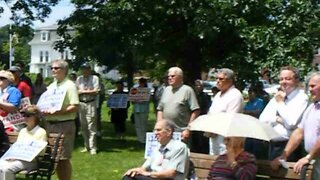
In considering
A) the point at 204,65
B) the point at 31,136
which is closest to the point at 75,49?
the point at 204,65

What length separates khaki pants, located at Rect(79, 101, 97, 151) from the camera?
41.0ft

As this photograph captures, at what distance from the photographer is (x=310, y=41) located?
13.3 metres

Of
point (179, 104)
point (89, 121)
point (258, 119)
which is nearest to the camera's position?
point (258, 119)

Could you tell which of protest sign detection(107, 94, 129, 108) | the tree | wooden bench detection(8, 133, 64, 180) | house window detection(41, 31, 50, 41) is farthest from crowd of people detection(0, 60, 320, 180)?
house window detection(41, 31, 50, 41)

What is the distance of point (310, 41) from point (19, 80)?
19.4ft

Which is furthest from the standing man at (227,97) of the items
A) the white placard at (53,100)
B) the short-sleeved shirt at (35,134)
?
the short-sleeved shirt at (35,134)

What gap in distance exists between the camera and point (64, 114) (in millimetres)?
8008

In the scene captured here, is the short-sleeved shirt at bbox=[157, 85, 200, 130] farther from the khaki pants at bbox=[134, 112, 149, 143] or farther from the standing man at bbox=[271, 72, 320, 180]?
the khaki pants at bbox=[134, 112, 149, 143]

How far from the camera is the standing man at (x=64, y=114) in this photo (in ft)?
26.2

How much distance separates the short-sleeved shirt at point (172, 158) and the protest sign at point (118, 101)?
9.30 meters

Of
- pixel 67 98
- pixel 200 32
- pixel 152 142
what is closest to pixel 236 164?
pixel 152 142

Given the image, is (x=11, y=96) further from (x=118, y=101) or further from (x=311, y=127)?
(x=118, y=101)

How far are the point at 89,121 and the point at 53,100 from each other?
14.9ft

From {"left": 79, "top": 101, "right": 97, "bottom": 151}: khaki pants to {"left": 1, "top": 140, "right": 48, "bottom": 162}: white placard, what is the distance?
4.56 metres
